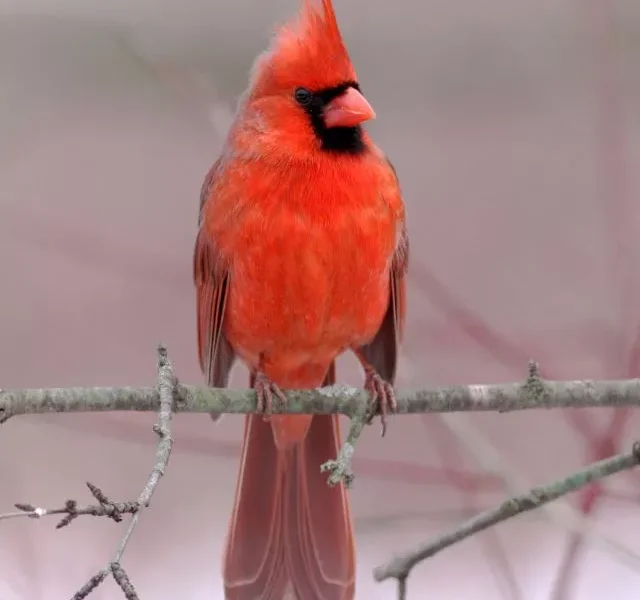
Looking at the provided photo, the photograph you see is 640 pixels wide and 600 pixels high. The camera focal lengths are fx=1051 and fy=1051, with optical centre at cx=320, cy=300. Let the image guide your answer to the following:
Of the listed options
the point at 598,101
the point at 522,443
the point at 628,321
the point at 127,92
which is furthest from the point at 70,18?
the point at 628,321

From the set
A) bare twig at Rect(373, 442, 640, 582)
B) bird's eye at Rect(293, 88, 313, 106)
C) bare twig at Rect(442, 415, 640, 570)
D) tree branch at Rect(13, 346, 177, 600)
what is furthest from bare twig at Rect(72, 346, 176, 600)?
bird's eye at Rect(293, 88, 313, 106)

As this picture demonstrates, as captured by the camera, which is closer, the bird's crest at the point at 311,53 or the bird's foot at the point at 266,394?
the bird's foot at the point at 266,394

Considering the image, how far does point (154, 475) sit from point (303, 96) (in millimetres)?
1159

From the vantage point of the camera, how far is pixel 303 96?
228 cm

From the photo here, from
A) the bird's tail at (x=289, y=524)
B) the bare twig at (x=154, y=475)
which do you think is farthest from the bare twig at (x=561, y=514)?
the bare twig at (x=154, y=475)

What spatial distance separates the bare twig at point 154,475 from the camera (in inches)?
46.0

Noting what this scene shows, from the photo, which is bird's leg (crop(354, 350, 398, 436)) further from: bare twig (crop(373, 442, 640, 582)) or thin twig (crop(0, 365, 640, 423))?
bare twig (crop(373, 442, 640, 582))

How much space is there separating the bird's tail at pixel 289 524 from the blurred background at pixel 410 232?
0.14 m

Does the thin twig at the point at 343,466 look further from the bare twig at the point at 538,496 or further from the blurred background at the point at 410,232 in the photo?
the blurred background at the point at 410,232

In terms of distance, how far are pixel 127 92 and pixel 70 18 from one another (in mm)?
372

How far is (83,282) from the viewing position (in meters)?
3.53

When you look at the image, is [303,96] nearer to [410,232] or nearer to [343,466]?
[343,466]

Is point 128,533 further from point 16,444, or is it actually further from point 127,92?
point 127,92

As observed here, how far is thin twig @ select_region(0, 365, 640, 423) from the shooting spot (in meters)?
1.70
